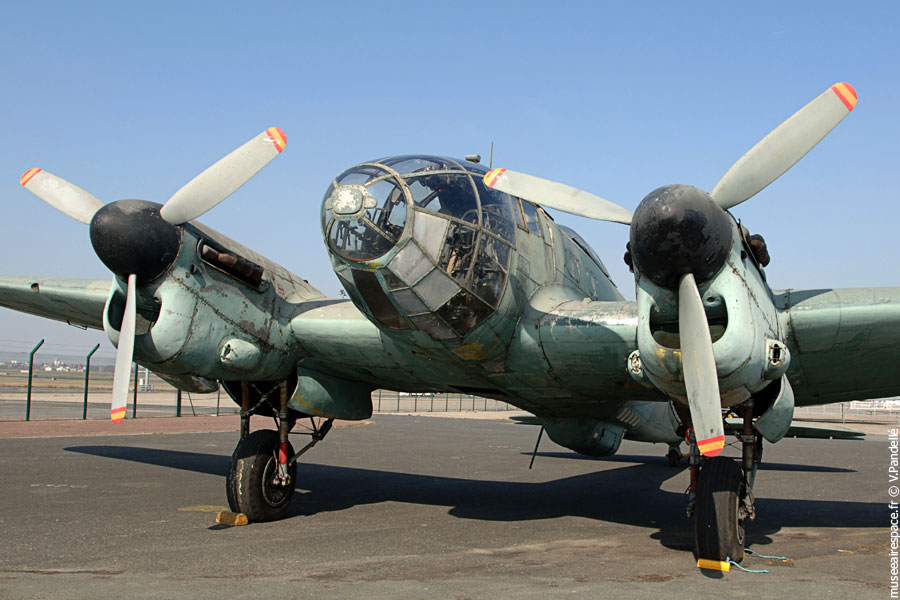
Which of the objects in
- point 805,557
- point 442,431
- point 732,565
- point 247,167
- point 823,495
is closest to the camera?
point 732,565

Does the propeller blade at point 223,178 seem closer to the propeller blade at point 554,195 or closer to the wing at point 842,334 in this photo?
the propeller blade at point 554,195

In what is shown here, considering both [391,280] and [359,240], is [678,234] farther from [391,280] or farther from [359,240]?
[359,240]

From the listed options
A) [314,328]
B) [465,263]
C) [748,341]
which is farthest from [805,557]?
[314,328]

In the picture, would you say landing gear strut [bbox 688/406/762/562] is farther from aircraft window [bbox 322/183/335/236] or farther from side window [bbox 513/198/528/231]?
aircraft window [bbox 322/183/335/236]

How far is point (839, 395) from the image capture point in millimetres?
8344

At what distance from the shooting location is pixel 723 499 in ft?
22.5

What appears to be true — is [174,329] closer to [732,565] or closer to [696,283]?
[696,283]

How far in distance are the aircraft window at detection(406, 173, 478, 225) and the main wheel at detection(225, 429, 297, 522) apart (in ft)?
12.6

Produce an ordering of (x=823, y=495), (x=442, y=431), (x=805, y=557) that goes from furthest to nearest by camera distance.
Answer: (x=442, y=431) < (x=823, y=495) < (x=805, y=557)

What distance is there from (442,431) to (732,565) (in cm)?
2152

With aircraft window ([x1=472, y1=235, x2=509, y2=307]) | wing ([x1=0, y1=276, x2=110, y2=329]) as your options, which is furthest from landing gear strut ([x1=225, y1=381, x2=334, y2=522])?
aircraft window ([x1=472, y1=235, x2=509, y2=307])

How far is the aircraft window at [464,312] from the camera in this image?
696 centimetres

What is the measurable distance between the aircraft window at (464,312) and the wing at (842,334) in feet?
9.27

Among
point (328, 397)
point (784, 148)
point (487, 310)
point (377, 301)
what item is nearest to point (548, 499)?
point (328, 397)
